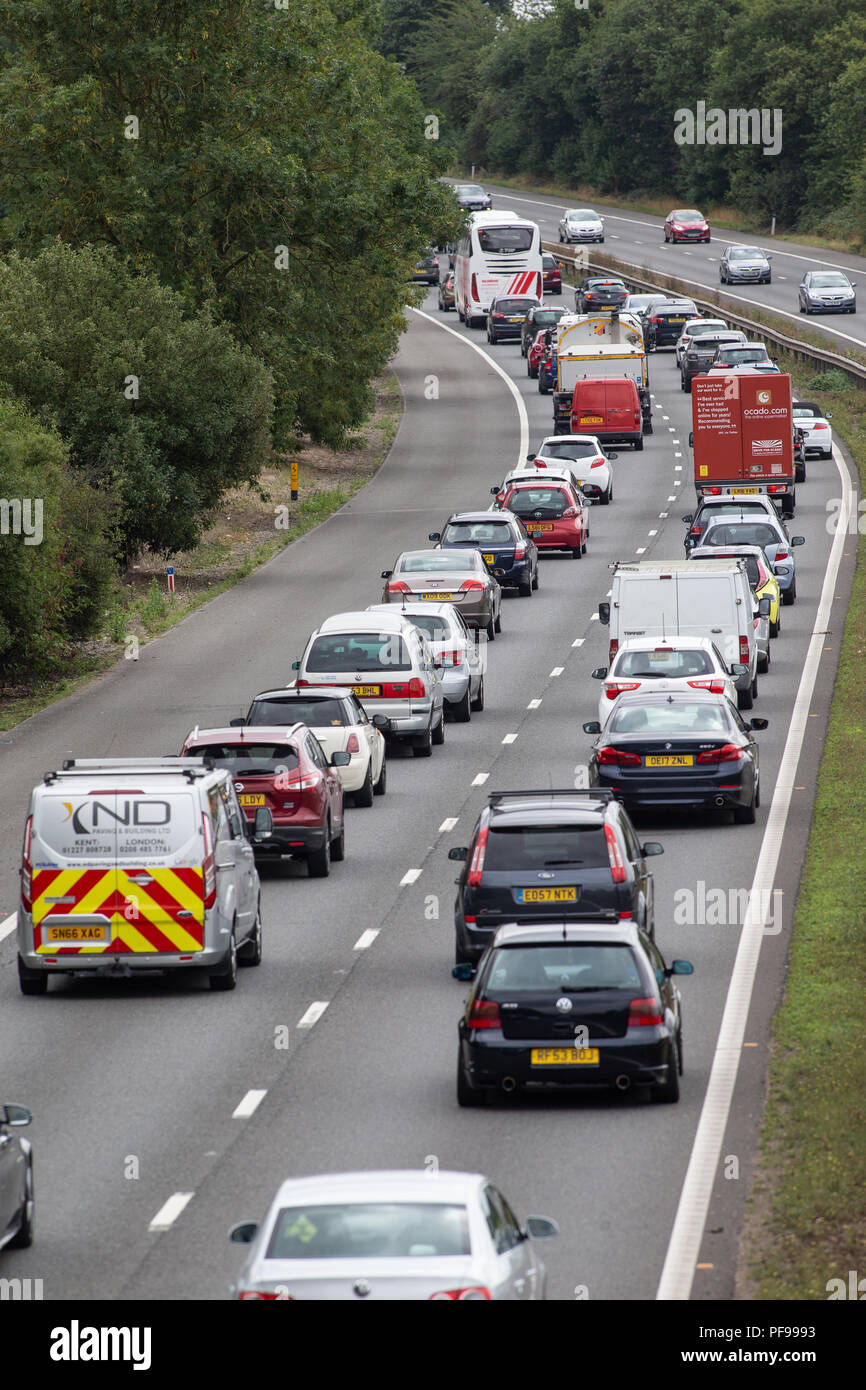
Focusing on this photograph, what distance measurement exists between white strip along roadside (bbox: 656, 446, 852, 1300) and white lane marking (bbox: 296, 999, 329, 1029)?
3.08m

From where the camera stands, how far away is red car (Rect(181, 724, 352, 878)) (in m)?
21.6

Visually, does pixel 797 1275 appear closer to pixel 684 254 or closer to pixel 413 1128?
Answer: pixel 413 1128

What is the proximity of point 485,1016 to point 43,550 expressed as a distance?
20.0 meters

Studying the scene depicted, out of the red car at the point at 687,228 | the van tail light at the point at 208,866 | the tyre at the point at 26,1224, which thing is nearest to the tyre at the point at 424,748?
the van tail light at the point at 208,866

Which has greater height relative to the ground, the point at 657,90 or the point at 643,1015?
the point at 657,90

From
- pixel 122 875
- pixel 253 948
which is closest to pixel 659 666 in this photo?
pixel 253 948

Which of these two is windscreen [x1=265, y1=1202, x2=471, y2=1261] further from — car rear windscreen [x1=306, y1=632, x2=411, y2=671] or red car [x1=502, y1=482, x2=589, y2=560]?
red car [x1=502, y1=482, x2=589, y2=560]

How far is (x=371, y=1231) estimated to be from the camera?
29.1 ft

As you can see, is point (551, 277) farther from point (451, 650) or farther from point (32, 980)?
point (32, 980)

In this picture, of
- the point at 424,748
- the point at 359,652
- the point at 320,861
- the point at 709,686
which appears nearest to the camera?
the point at 320,861

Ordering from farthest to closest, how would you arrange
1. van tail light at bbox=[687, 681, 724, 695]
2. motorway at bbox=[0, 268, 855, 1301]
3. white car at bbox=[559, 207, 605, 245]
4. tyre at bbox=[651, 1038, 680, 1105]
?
white car at bbox=[559, 207, 605, 245]
van tail light at bbox=[687, 681, 724, 695]
tyre at bbox=[651, 1038, 680, 1105]
motorway at bbox=[0, 268, 855, 1301]

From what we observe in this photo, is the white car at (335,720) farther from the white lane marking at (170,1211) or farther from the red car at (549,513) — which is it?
the red car at (549,513)

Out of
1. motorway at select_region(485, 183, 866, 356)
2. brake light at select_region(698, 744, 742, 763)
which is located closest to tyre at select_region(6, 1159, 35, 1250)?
brake light at select_region(698, 744, 742, 763)

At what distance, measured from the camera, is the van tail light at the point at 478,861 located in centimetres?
1748
